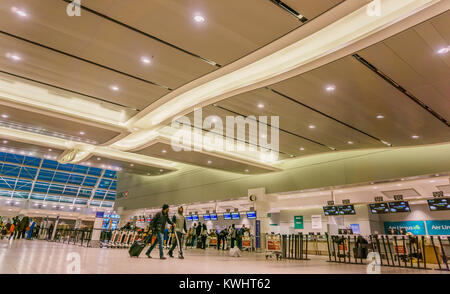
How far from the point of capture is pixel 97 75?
7859mm

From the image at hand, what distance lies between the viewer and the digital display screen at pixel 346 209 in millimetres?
13352

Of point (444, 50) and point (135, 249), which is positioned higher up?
point (444, 50)

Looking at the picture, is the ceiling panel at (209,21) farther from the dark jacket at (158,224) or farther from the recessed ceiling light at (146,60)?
the dark jacket at (158,224)

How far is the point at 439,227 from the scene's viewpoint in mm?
13977

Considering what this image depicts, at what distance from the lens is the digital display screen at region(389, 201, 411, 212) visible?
12.3 m

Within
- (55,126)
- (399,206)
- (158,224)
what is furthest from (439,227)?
(55,126)

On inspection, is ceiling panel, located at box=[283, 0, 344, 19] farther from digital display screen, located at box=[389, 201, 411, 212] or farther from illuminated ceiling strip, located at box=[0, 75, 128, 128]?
digital display screen, located at box=[389, 201, 411, 212]

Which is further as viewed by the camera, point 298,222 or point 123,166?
point 123,166

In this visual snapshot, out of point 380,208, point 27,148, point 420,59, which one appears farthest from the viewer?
point 27,148

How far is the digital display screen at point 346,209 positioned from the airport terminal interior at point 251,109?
0.05 m

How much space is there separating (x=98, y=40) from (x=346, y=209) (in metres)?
12.7

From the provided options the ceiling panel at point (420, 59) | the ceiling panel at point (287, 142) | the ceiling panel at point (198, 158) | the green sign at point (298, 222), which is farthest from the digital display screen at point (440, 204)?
the green sign at point (298, 222)

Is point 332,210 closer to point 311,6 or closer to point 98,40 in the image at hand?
point 311,6
